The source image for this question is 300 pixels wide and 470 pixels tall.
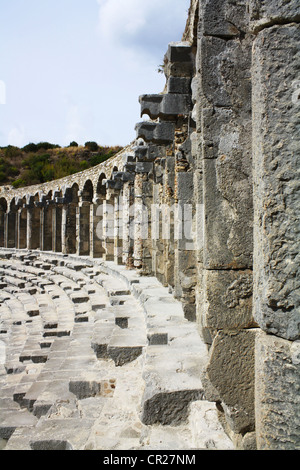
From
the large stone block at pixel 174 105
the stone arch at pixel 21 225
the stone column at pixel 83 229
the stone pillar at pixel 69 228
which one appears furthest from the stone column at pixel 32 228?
the large stone block at pixel 174 105

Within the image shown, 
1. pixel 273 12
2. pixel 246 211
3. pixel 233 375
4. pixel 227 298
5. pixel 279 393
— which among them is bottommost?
pixel 233 375

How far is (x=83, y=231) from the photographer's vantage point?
58.7 ft

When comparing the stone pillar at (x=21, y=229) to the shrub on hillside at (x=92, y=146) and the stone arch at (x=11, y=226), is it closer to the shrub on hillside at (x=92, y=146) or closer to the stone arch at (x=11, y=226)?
the stone arch at (x=11, y=226)

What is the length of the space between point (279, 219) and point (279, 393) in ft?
2.53

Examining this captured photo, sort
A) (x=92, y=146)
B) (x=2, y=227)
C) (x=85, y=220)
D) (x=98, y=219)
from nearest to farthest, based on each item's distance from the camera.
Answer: (x=98, y=219)
(x=85, y=220)
(x=2, y=227)
(x=92, y=146)

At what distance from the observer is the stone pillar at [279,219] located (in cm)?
181

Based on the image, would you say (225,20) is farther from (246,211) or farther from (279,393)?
(279,393)

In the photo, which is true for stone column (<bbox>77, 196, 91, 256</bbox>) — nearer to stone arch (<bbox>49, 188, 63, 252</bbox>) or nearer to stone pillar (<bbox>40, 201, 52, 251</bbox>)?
stone arch (<bbox>49, 188, 63, 252</bbox>)

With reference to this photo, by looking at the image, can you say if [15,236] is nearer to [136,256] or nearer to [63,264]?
[63,264]

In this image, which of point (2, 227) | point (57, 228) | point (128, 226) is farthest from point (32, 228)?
point (128, 226)

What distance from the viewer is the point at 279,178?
1849 millimetres

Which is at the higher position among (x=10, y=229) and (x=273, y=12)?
(x=273, y=12)

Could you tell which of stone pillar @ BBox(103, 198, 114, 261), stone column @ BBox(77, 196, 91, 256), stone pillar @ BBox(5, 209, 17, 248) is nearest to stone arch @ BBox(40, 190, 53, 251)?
stone column @ BBox(77, 196, 91, 256)

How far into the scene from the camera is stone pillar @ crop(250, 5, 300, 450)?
1.81 m
